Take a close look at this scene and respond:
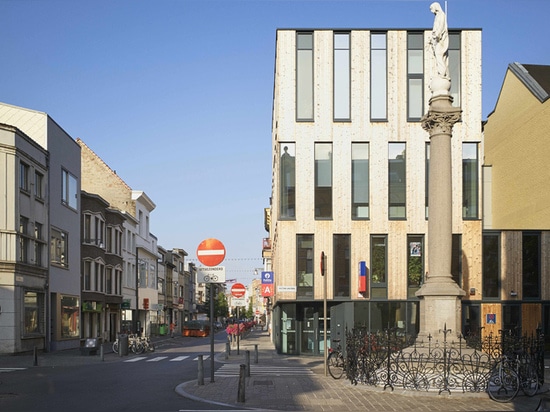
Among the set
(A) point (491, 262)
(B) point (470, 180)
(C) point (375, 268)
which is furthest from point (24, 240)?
(A) point (491, 262)

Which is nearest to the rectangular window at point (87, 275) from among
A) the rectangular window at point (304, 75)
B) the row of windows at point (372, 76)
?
the rectangular window at point (304, 75)

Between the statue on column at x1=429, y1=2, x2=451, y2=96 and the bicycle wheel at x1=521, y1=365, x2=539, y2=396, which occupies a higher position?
the statue on column at x1=429, y1=2, x2=451, y2=96

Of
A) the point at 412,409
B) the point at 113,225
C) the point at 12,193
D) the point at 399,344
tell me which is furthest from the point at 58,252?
the point at 412,409

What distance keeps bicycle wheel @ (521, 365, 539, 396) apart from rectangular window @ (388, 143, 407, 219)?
16.4 metres

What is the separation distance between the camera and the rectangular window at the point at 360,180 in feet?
108

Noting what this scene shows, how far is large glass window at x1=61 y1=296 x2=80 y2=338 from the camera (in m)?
40.7

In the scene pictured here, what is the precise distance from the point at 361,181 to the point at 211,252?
15.7 metres

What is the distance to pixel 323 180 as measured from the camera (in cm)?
3306

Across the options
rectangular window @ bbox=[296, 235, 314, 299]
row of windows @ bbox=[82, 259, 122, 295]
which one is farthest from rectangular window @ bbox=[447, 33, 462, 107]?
row of windows @ bbox=[82, 259, 122, 295]

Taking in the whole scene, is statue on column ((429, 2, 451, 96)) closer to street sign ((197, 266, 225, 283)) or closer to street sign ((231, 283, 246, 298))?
street sign ((197, 266, 225, 283))

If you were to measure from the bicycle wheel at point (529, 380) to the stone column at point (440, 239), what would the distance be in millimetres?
2065

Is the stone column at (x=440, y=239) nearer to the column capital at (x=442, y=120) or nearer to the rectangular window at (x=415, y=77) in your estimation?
the column capital at (x=442, y=120)

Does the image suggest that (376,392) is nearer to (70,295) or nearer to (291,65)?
(291,65)

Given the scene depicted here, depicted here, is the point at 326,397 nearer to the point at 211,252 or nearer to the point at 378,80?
the point at 211,252
